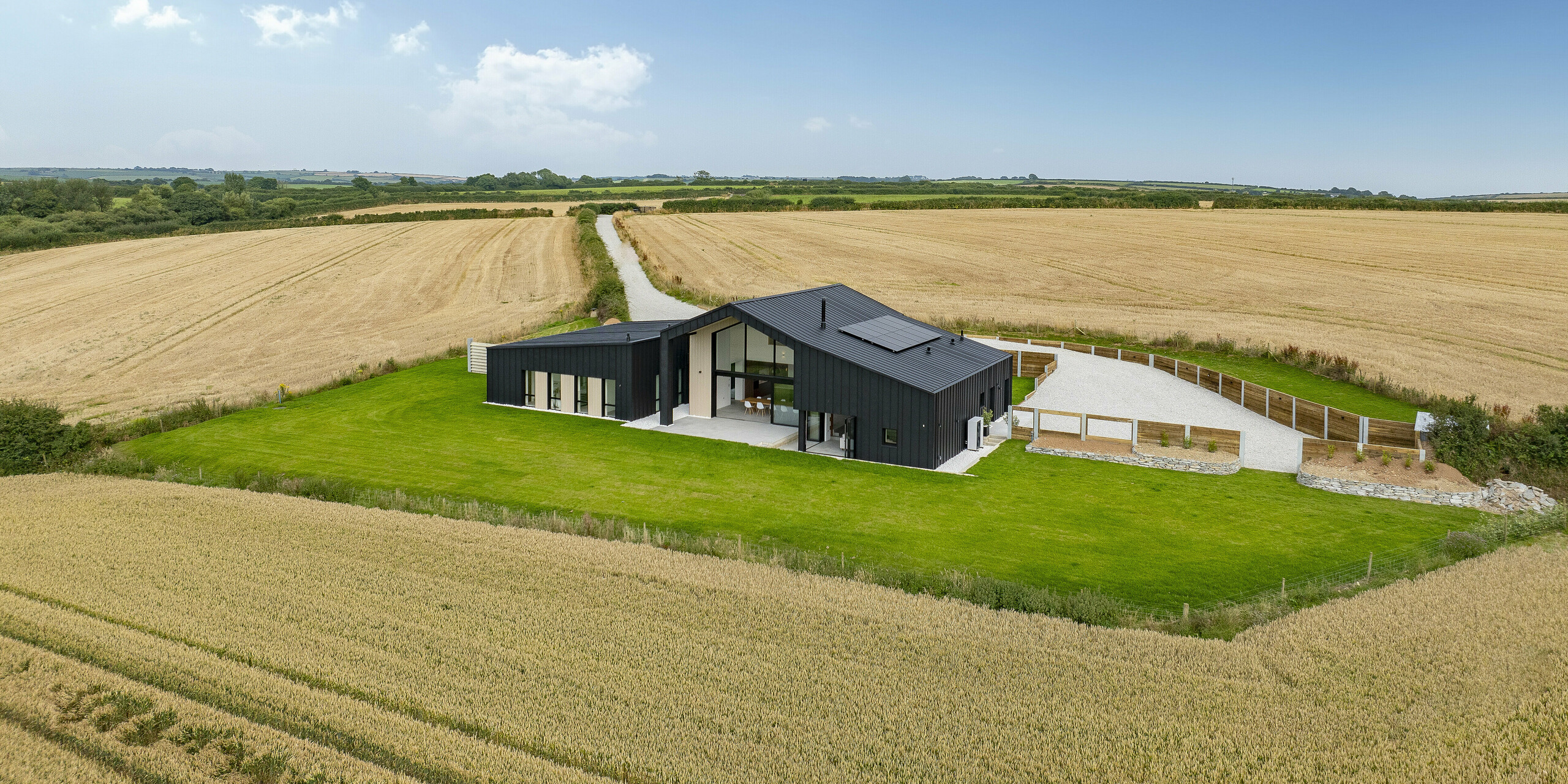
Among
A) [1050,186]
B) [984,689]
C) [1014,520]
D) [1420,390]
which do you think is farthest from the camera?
[1050,186]

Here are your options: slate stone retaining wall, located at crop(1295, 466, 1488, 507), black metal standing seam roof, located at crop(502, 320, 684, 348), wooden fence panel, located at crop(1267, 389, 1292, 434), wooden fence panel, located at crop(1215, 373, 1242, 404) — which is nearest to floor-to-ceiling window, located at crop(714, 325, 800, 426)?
black metal standing seam roof, located at crop(502, 320, 684, 348)

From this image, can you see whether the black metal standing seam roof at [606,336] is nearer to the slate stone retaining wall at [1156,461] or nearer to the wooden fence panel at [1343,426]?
the slate stone retaining wall at [1156,461]

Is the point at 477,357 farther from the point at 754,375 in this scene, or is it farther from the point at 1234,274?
the point at 1234,274

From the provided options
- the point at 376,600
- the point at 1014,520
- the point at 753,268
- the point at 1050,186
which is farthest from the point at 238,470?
the point at 1050,186

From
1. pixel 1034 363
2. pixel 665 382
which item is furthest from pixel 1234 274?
pixel 665 382

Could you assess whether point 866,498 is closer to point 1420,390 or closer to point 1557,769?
point 1557,769
